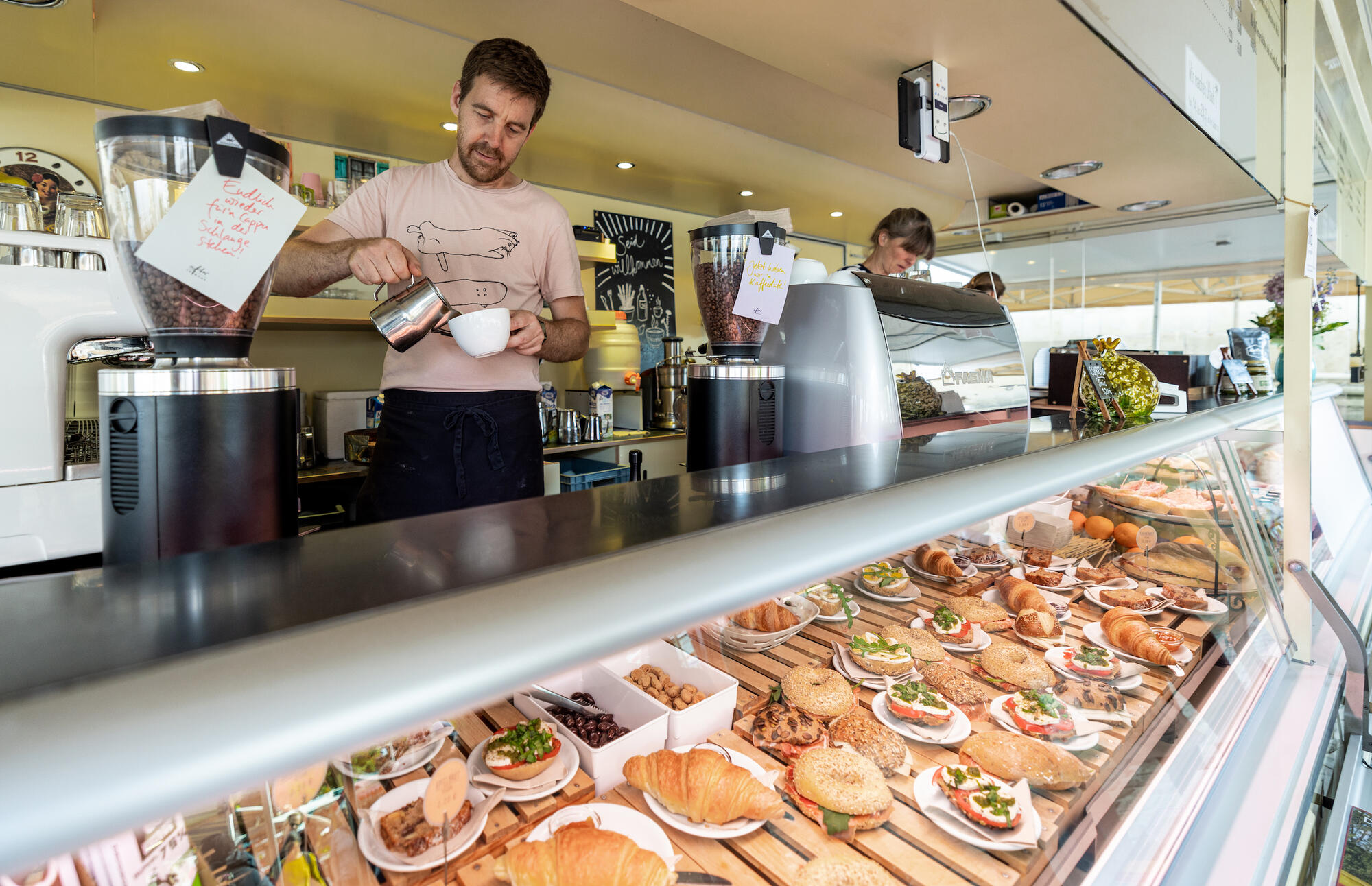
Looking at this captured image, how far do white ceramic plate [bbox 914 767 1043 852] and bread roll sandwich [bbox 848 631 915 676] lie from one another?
156mm

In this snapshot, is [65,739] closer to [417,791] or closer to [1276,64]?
[417,791]

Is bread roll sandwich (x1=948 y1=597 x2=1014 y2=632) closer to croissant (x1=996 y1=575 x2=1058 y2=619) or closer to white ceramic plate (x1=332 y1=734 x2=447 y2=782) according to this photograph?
croissant (x1=996 y1=575 x2=1058 y2=619)

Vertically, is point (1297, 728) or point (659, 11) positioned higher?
point (659, 11)

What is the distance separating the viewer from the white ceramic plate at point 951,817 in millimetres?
771

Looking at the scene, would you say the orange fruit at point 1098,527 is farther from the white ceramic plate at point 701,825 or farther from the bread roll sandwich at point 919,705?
the white ceramic plate at point 701,825

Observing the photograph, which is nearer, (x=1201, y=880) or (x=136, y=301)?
(x=136, y=301)

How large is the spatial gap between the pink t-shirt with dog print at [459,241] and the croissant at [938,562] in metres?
0.97

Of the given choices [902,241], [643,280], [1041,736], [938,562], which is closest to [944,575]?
[938,562]

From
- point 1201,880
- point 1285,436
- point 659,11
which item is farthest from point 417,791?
point 1285,436

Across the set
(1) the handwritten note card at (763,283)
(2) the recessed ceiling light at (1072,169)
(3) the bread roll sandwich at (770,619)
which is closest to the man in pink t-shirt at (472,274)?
(1) the handwritten note card at (763,283)

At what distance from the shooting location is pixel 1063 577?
141 cm

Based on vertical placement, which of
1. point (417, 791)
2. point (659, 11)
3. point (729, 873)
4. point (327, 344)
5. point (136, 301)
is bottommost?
point (729, 873)

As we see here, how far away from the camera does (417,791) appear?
465mm

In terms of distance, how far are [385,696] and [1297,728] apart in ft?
5.60
